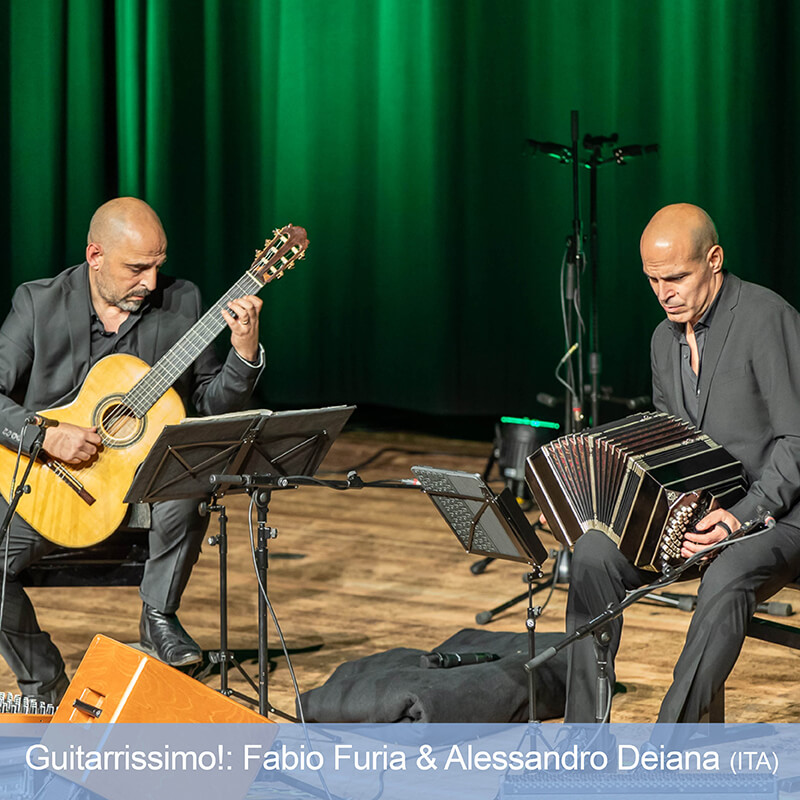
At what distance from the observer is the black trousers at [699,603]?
297 cm

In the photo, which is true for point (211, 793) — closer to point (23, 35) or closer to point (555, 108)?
point (555, 108)

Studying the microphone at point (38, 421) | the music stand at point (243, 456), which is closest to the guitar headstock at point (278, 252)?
the music stand at point (243, 456)

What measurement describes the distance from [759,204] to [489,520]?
15.3 feet

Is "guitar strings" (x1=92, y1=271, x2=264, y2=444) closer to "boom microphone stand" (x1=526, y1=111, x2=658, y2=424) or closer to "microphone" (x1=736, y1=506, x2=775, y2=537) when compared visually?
"microphone" (x1=736, y1=506, x2=775, y2=537)

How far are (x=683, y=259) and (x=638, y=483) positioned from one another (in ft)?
2.02

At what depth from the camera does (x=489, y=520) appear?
9.97ft

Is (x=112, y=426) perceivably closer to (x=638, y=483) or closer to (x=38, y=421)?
(x=38, y=421)

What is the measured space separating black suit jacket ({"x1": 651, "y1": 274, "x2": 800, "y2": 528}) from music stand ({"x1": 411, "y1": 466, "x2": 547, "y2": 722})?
51cm

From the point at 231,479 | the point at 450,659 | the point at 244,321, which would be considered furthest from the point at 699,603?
the point at 244,321

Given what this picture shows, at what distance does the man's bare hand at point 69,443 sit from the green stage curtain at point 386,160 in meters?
4.53

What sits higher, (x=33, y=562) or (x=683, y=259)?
(x=683, y=259)

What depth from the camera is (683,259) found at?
3.23 metres

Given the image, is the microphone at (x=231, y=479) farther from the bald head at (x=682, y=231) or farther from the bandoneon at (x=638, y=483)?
the bald head at (x=682, y=231)

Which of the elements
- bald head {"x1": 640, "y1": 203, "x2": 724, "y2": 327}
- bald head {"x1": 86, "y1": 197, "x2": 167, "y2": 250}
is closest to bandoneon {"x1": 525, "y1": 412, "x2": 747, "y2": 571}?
bald head {"x1": 640, "y1": 203, "x2": 724, "y2": 327}
